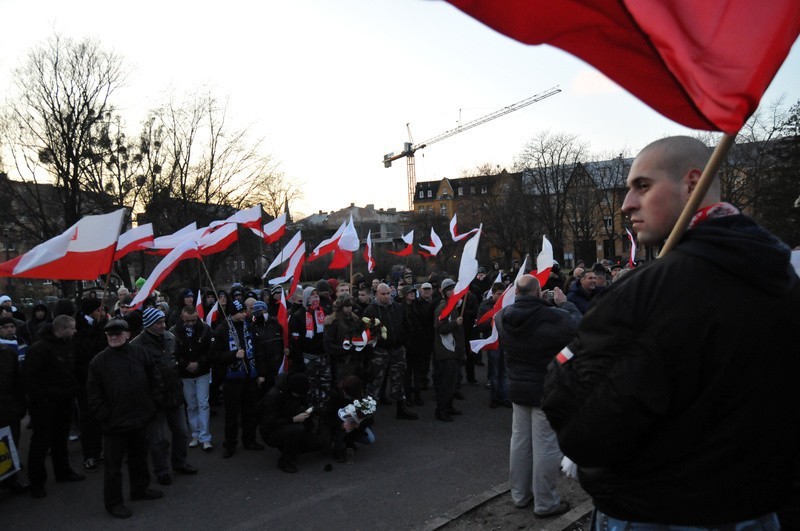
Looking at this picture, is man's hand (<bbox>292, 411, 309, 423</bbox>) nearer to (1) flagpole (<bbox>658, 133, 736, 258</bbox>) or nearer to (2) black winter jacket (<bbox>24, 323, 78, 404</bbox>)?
(2) black winter jacket (<bbox>24, 323, 78, 404</bbox>)

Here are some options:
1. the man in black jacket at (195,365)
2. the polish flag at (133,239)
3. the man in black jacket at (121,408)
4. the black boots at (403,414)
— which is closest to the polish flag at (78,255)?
the man in black jacket at (195,365)

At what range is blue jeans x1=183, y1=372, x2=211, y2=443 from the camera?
7876 millimetres

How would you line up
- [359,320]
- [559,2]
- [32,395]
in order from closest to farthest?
[559,2]
[32,395]
[359,320]

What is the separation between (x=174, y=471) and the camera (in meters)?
7.13

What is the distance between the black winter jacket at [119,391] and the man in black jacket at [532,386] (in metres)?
3.91

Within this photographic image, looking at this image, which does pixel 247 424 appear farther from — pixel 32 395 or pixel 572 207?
pixel 572 207

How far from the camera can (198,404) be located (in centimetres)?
796

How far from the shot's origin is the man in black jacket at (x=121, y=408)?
5945mm

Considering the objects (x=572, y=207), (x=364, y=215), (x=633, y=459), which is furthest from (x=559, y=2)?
(x=364, y=215)

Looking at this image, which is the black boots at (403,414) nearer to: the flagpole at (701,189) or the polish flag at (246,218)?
the polish flag at (246,218)

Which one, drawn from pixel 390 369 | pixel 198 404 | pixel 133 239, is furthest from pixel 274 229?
pixel 198 404

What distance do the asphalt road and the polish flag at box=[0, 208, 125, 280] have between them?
2.60 m

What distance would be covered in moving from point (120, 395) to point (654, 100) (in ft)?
19.6

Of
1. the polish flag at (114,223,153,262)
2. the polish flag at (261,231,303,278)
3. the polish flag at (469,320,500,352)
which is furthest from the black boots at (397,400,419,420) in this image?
the polish flag at (114,223,153,262)
